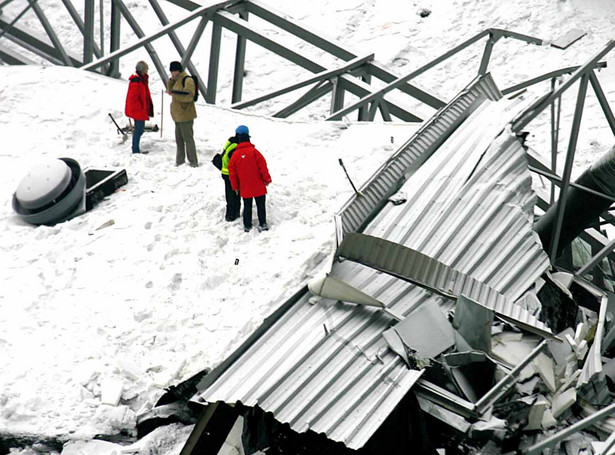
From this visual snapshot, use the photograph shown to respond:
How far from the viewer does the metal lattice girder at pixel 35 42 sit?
67.4ft

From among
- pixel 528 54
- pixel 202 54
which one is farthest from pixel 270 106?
pixel 528 54

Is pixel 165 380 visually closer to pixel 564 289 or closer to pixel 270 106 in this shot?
pixel 564 289

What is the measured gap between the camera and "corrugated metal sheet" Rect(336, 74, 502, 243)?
32.6 feet

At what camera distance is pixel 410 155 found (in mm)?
11172

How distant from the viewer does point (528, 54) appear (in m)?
21.5

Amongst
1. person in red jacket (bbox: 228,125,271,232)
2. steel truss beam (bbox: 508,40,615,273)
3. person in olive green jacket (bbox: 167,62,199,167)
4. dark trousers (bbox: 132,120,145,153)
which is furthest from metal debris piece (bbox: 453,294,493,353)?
dark trousers (bbox: 132,120,145,153)

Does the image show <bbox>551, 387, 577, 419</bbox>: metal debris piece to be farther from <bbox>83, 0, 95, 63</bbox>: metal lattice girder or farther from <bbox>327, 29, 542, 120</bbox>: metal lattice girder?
<bbox>83, 0, 95, 63</bbox>: metal lattice girder

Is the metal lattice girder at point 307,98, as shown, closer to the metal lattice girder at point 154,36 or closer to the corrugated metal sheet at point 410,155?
the metal lattice girder at point 154,36

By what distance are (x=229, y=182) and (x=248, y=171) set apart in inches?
22.1

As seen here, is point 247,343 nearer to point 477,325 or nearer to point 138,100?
point 477,325

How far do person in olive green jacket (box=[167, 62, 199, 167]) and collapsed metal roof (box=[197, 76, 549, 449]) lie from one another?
4150 millimetres

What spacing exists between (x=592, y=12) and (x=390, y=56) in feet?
17.3

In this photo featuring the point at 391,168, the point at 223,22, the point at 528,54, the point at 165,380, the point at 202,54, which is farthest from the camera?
the point at 202,54

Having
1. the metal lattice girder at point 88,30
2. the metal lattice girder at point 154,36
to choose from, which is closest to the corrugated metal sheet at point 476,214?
the metal lattice girder at point 154,36
